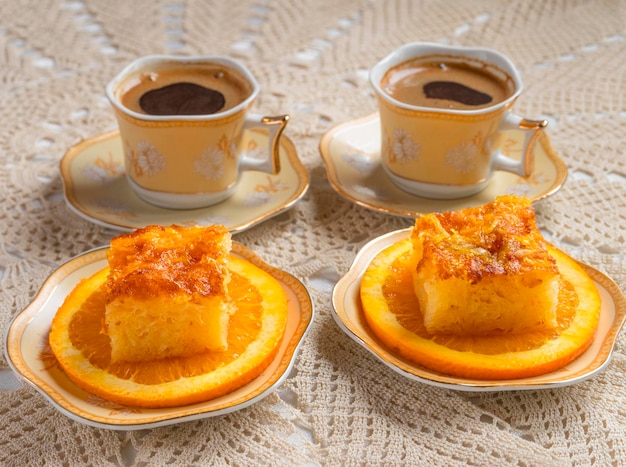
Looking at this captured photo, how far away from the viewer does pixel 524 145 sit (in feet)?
7.16

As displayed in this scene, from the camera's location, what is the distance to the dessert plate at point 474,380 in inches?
60.1

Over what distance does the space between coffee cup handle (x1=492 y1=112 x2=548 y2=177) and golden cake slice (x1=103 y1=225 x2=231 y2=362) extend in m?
0.93

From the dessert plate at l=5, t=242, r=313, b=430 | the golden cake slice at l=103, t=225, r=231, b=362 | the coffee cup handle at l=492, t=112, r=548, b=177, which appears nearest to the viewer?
the dessert plate at l=5, t=242, r=313, b=430

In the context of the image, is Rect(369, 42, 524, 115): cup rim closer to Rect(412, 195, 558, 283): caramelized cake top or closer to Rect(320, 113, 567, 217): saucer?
Rect(320, 113, 567, 217): saucer

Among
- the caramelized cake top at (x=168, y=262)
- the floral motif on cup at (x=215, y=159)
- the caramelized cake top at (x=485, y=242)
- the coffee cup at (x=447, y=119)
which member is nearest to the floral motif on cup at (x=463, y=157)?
the coffee cup at (x=447, y=119)

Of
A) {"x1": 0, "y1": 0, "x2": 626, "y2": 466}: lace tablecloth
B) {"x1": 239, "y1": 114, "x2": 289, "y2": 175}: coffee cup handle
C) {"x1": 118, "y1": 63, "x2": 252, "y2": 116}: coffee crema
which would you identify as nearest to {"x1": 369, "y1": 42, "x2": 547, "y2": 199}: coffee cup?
{"x1": 0, "y1": 0, "x2": 626, "y2": 466}: lace tablecloth

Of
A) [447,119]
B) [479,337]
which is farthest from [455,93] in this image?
[479,337]

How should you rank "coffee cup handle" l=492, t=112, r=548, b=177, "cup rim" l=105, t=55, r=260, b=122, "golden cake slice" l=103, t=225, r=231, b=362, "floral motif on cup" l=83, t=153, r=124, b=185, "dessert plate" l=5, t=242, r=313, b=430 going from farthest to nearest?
"floral motif on cup" l=83, t=153, r=124, b=185
"coffee cup handle" l=492, t=112, r=548, b=177
"cup rim" l=105, t=55, r=260, b=122
"golden cake slice" l=103, t=225, r=231, b=362
"dessert plate" l=5, t=242, r=313, b=430

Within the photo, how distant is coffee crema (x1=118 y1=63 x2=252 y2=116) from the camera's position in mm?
2137

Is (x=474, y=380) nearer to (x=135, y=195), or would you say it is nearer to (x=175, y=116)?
(x=175, y=116)

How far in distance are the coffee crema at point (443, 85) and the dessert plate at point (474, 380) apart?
0.54 metres

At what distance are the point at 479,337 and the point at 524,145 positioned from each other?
0.74m

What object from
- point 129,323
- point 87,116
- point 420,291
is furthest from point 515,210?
point 87,116

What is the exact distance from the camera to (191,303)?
1565 mm
